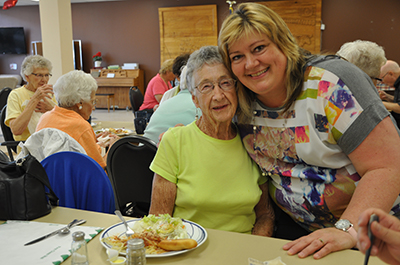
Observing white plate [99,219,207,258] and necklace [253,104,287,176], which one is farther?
necklace [253,104,287,176]

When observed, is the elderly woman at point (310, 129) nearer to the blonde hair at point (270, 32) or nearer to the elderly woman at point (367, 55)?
the blonde hair at point (270, 32)

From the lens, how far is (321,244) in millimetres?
1031

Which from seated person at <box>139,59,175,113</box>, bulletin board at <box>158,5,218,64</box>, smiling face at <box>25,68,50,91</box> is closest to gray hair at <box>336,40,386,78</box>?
smiling face at <box>25,68,50,91</box>

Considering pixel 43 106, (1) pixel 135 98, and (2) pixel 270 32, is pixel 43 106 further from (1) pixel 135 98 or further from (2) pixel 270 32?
(2) pixel 270 32

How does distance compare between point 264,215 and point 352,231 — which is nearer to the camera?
point 352,231

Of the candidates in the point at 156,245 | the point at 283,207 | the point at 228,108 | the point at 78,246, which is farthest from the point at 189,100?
the point at 78,246

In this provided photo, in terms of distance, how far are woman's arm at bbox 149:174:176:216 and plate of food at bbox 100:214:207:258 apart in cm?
17

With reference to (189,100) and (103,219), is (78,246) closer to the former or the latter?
(103,219)

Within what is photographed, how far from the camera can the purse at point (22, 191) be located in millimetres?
1275

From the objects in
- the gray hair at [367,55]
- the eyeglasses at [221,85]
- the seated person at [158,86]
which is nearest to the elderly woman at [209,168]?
the eyeglasses at [221,85]

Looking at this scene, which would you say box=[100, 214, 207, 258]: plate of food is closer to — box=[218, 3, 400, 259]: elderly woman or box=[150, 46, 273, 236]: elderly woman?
box=[150, 46, 273, 236]: elderly woman

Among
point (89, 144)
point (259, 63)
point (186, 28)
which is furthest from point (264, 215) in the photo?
point (186, 28)

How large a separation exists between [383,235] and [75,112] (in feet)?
7.29

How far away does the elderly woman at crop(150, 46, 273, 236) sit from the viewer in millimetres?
1405
